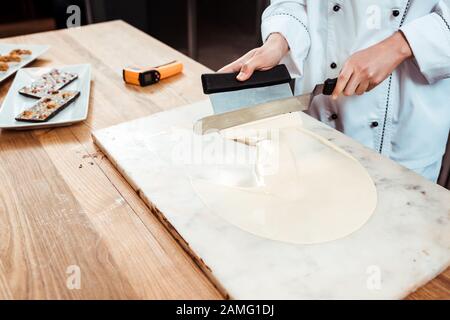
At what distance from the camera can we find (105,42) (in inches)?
52.8

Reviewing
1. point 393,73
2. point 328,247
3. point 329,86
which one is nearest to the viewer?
point 328,247

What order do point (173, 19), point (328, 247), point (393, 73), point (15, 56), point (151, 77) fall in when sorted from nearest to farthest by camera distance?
point (328, 247) < point (393, 73) < point (151, 77) < point (15, 56) < point (173, 19)

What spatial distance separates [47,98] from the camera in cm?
93

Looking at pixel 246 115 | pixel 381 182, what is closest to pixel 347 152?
pixel 381 182

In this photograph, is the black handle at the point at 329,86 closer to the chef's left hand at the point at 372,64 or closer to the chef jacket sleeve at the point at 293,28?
the chef's left hand at the point at 372,64

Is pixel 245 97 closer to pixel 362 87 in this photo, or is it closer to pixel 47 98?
pixel 362 87

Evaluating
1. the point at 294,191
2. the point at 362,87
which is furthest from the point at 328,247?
the point at 362,87

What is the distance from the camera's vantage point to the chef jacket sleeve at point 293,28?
3.12 feet

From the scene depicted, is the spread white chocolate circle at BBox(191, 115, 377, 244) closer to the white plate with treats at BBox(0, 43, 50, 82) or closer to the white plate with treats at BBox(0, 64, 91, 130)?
the white plate with treats at BBox(0, 64, 91, 130)

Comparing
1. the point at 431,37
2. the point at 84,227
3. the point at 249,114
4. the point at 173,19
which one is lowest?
the point at 173,19

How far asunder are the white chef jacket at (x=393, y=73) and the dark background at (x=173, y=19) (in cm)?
175

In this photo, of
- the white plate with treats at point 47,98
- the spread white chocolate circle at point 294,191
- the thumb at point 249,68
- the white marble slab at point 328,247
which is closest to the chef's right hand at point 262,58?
the thumb at point 249,68

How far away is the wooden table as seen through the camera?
0.52 m

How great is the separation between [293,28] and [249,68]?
0.74ft
